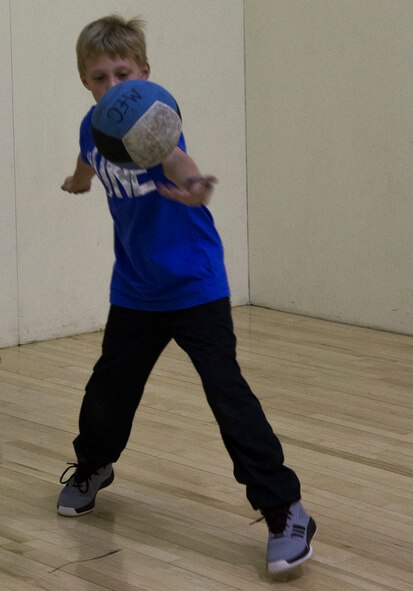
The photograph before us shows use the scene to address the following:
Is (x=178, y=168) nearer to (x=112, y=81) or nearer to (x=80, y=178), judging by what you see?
(x=112, y=81)

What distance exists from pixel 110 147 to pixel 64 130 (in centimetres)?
220

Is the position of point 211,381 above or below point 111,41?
below

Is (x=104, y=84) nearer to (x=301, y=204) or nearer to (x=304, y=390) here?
(x=304, y=390)

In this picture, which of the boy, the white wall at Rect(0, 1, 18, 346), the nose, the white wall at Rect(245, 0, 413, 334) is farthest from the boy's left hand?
the white wall at Rect(245, 0, 413, 334)

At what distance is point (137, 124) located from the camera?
203cm

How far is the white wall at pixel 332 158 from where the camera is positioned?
4340 mm

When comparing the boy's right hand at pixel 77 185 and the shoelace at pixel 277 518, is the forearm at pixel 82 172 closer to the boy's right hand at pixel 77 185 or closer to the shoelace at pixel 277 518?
the boy's right hand at pixel 77 185

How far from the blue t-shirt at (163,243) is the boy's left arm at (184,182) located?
0.32 feet

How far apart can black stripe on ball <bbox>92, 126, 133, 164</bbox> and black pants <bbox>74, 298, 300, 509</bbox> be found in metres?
0.37

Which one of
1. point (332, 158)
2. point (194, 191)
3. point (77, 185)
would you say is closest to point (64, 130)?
point (332, 158)

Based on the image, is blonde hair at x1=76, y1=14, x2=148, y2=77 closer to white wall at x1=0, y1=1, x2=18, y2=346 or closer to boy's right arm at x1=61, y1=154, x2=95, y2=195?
boy's right arm at x1=61, y1=154, x2=95, y2=195

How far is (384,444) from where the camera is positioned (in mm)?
3033

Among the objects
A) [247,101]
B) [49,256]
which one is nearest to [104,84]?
[49,256]

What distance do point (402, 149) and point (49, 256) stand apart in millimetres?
1411
